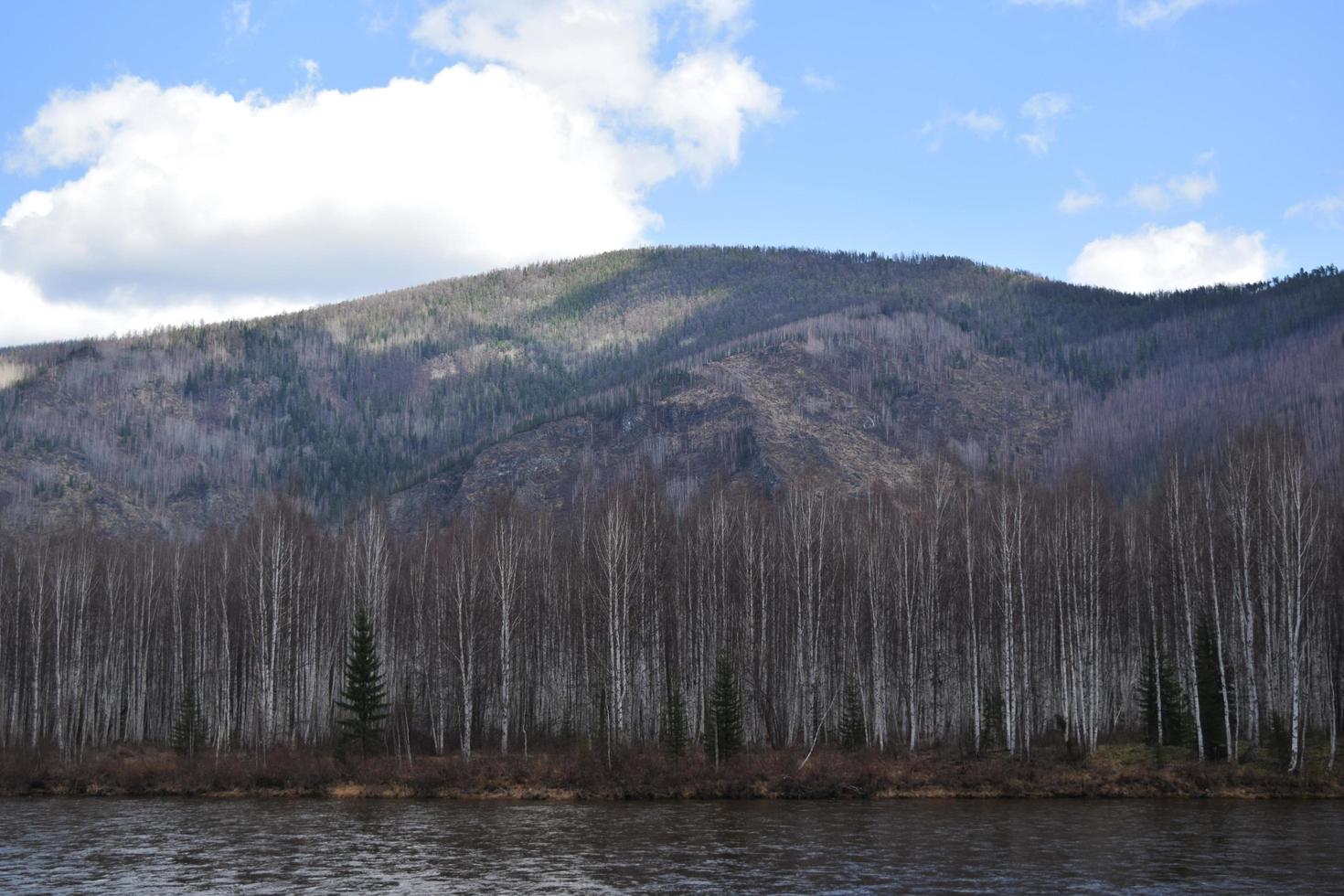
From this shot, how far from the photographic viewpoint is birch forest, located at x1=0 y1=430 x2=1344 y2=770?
5347 cm

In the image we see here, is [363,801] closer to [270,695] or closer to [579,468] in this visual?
[270,695]

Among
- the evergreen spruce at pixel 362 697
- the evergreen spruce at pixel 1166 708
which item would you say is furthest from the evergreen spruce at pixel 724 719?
the evergreen spruce at pixel 1166 708

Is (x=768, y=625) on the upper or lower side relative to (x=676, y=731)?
upper

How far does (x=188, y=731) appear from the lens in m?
59.6

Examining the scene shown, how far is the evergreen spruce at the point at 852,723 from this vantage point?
5588cm

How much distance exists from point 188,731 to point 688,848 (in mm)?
37357

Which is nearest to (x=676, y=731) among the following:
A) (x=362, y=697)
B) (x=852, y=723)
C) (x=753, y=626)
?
(x=852, y=723)

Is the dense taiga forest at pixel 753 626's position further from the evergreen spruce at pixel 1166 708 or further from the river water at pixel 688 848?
the river water at pixel 688 848

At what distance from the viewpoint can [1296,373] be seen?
654 ft

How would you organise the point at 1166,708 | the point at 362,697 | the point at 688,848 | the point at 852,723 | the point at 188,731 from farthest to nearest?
the point at 188,731 → the point at 852,723 → the point at 362,697 → the point at 1166,708 → the point at 688,848

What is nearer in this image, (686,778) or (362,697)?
(686,778)

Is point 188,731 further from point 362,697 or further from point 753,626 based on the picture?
point 753,626

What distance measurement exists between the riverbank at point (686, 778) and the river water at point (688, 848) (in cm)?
216

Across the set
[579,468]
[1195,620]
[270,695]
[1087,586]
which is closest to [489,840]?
[270,695]
